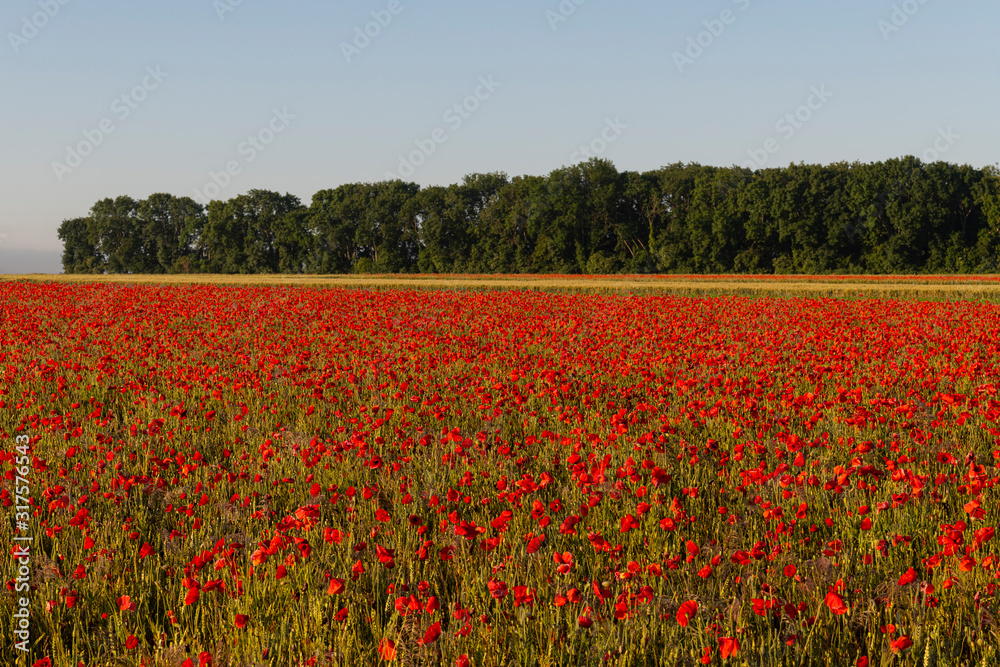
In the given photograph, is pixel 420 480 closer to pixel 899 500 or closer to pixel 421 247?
pixel 899 500

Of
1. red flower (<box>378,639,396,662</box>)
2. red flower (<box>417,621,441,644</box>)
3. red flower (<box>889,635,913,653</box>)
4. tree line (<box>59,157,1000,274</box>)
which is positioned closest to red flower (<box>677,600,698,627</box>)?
red flower (<box>889,635,913,653</box>)

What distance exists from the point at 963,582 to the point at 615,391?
5320mm

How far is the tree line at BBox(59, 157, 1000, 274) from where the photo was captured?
7138 centimetres

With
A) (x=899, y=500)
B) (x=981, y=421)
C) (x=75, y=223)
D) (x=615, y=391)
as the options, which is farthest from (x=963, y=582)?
(x=75, y=223)

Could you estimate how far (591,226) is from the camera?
8619 cm

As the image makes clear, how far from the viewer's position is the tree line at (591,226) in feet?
234

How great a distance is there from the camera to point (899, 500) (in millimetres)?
3998

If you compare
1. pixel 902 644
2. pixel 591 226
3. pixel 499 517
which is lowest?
pixel 902 644

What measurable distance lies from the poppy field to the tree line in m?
69.4

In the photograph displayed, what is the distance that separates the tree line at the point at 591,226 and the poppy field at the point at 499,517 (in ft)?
228

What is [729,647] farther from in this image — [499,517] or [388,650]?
[499,517]

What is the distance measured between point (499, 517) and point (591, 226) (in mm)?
84594

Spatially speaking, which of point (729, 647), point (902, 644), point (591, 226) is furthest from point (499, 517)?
point (591, 226)

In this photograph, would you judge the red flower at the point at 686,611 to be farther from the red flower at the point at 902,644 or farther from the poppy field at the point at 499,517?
the red flower at the point at 902,644
